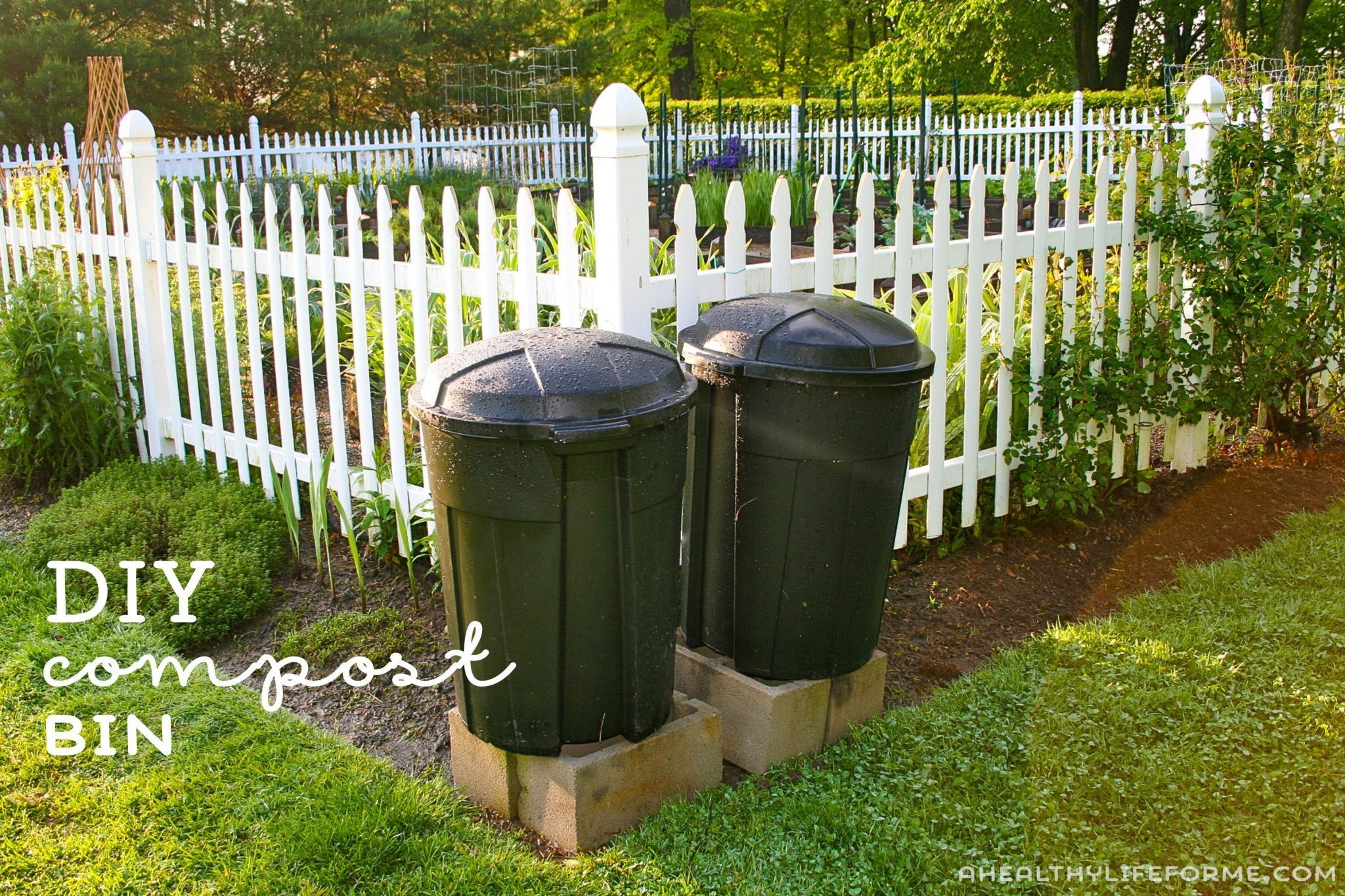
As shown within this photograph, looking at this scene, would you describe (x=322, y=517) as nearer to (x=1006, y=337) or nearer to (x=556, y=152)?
(x=1006, y=337)

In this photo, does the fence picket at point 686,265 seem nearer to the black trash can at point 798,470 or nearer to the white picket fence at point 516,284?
the white picket fence at point 516,284

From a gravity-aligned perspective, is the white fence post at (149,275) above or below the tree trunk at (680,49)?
below

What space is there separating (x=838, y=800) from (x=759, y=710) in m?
0.30

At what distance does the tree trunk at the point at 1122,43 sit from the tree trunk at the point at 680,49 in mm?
10561

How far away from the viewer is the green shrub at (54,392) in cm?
540

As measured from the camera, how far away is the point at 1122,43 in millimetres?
29688

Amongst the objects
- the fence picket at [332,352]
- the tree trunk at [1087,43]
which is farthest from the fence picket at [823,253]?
the tree trunk at [1087,43]

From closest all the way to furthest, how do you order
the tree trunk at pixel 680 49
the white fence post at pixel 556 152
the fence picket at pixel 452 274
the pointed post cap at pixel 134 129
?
1. the fence picket at pixel 452 274
2. the pointed post cap at pixel 134 129
3. the white fence post at pixel 556 152
4. the tree trunk at pixel 680 49

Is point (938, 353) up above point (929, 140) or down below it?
below

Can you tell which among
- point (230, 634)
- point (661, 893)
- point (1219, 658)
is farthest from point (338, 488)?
point (1219, 658)

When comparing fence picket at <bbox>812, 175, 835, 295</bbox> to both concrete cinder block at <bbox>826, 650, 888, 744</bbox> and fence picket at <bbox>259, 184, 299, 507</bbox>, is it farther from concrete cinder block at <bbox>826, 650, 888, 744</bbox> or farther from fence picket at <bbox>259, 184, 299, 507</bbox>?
fence picket at <bbox>259, 184, 299, 507</bbox>

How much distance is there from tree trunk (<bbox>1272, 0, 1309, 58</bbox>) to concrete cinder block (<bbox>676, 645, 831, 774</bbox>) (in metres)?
24.4

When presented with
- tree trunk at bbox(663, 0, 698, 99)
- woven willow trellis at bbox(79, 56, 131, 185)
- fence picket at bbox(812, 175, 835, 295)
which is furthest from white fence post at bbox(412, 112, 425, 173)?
fence picket at bbox(812, 175, 835, 295)

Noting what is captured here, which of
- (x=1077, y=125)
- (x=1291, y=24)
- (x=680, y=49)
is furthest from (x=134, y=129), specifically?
(x=680, y=49)
